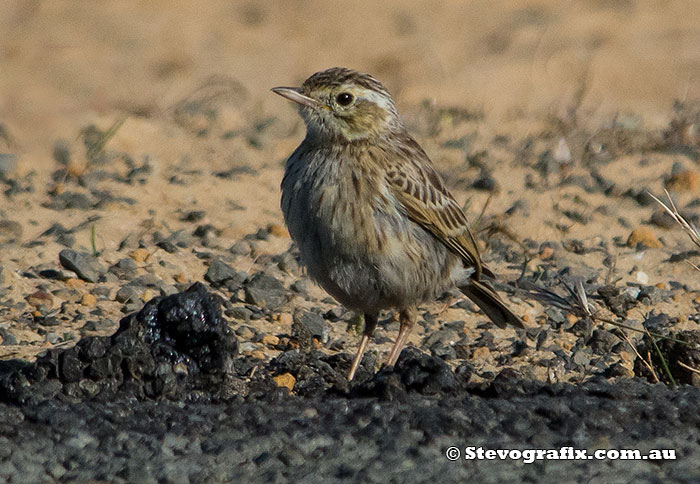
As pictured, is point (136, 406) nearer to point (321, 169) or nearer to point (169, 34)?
point (321, 169)

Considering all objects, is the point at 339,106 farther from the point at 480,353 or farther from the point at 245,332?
the point at 480,353

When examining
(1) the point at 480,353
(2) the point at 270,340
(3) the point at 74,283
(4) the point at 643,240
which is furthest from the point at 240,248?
(4) the point at 643,240

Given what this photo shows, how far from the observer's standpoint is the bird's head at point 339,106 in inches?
248

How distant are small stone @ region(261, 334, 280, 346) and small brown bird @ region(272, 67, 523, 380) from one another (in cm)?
51

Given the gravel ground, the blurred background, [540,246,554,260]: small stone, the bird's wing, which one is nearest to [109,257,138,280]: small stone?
the gravel ground

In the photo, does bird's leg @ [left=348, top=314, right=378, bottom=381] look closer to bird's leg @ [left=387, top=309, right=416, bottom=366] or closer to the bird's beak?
bird's leg @ [left=387, top=309, right=416, bottom=366]

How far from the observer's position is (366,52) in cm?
1320

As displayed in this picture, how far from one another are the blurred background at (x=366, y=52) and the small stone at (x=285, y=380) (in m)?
5.34

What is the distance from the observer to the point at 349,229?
5930 millimetres

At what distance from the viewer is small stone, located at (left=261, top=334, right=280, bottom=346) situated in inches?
262

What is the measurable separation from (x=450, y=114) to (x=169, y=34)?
403 cm

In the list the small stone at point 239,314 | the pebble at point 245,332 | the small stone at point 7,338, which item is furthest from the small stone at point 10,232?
the pebble at point 245,332

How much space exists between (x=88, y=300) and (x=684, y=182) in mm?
4563

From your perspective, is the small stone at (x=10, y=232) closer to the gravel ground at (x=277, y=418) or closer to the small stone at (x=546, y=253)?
the gravel ground at (x=277, y=418)
